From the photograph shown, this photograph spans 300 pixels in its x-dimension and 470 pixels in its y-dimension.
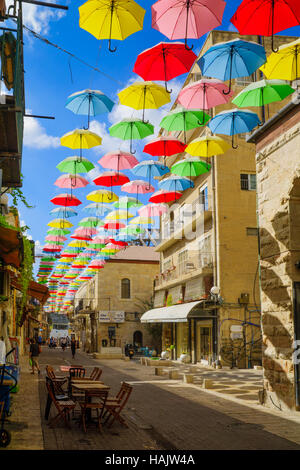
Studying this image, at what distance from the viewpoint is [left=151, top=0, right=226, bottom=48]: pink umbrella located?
9648 mm

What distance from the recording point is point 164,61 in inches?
440

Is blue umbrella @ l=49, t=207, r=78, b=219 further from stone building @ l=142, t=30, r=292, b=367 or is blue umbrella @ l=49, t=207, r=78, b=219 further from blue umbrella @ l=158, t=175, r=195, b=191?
stone building @ l=142, t=30, r=292, b=367

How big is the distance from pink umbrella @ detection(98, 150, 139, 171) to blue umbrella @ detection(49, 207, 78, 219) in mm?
7124

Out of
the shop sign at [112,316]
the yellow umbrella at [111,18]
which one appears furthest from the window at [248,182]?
the shop sign at [112,316]

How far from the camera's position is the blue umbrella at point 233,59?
11.2 meters

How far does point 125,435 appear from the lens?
29.4 feet

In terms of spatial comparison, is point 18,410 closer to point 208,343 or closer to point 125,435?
point 125,435

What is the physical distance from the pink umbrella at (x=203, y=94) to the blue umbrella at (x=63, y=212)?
1191 centimetres

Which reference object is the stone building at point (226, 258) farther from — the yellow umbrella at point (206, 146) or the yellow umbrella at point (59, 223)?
the yellow umbrella at point (206, 146)

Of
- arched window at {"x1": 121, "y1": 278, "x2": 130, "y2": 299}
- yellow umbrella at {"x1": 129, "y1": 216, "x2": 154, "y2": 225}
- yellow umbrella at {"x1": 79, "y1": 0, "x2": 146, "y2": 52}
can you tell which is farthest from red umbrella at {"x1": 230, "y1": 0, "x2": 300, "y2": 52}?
arched window at {"x1": 121, "y1": 278, "x2": 130, "y2": 299}

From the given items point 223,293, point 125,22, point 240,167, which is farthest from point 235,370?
point 125,22

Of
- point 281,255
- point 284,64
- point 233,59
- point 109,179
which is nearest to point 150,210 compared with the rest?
point 109,179

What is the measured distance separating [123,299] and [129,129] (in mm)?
34271

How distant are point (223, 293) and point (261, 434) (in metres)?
16.6
